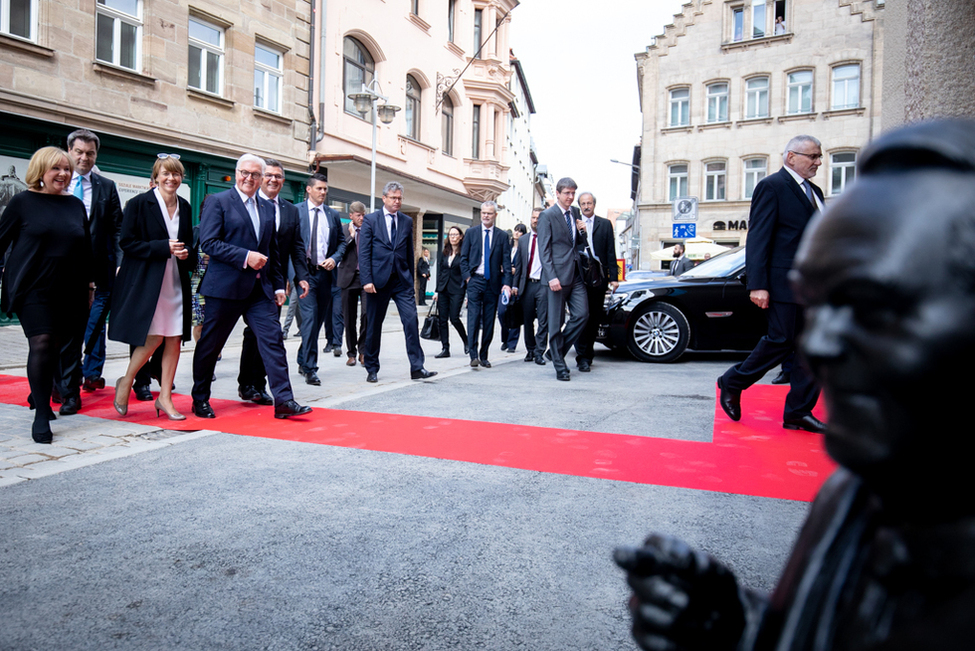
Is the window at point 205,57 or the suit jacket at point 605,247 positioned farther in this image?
the window at point 205,57

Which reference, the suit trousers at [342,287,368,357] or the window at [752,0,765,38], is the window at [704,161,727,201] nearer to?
the window at [752,0,765,38]

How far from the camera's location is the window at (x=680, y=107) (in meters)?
34.6

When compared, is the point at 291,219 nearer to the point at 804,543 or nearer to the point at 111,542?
the point at 111,542

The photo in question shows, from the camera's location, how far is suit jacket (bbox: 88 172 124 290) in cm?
599

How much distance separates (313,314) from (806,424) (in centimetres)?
490

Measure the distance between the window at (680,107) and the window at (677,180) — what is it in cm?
193

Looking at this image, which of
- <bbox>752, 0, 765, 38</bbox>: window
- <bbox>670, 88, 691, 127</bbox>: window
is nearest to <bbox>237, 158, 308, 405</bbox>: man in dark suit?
<bbox>670, 88, 691, 127</bbox>: window

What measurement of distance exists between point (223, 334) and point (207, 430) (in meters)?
0.80

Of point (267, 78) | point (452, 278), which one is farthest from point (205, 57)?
point (452, 278)

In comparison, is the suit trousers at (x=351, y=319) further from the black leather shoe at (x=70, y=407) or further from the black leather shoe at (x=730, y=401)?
the black leather shoe at (x=730, y=401)

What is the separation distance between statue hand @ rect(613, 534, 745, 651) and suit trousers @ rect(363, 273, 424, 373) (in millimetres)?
6771

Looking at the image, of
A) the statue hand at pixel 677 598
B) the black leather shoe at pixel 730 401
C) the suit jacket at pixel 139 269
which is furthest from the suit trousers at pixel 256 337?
the statue hand at pixel 677 598

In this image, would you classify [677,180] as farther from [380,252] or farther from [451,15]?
[380,252]

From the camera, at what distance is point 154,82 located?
1464 cm
